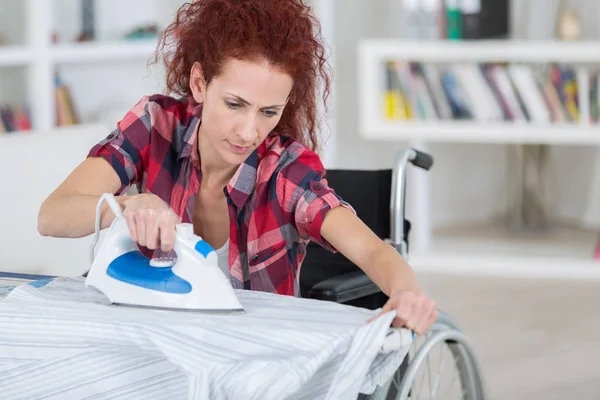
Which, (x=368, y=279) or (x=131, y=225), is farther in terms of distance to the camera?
(x=368, y=279)

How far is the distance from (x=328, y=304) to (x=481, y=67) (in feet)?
11.2

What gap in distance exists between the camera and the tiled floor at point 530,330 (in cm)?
310

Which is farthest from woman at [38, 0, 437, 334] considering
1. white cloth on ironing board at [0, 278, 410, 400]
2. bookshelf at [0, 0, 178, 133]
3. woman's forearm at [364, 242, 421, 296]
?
bookshelf at [0, 0, 178, 133]

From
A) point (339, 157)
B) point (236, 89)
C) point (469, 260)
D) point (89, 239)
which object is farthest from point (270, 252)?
point (339, 157)

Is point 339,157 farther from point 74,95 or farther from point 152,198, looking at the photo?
point 152,198

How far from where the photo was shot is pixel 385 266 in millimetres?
1618

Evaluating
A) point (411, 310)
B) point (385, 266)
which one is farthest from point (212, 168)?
point (411, 310)

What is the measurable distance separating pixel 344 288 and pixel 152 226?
0.55m

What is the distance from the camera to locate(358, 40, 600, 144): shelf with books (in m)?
4.63

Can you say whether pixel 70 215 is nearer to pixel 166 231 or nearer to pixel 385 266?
pixel 166 231

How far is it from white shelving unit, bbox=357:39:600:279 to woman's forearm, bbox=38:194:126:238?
307 centimetres

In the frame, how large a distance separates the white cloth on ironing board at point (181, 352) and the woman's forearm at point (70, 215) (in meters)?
0.24

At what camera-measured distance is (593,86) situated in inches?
183

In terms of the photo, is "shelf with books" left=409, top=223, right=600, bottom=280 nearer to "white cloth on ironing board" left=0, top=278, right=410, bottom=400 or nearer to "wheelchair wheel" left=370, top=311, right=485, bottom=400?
"wheelchair wheel" left=370, top=311, right=485, bottom=400
